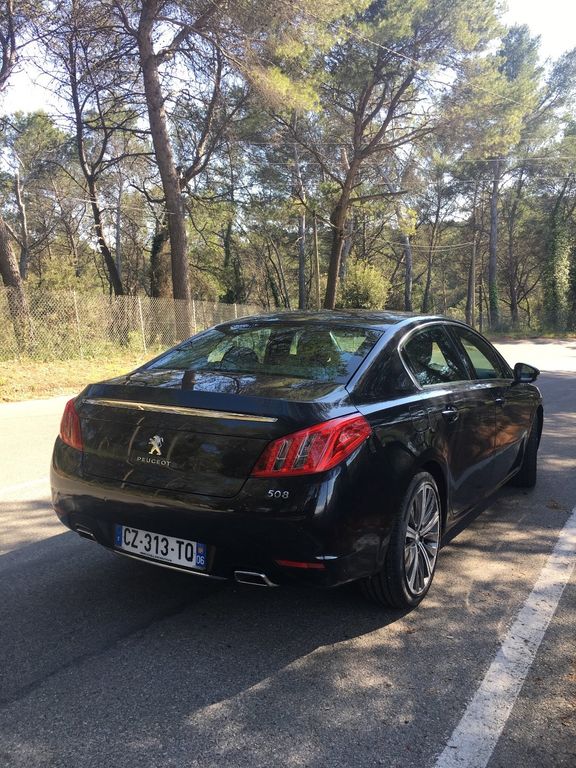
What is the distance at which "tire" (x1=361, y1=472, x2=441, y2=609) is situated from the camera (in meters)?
2.92

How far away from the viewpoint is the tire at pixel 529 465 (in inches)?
202

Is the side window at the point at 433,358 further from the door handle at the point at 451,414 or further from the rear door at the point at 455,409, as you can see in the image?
the door handle at the point at 451,414

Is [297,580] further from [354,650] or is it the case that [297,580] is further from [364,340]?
[364,340]

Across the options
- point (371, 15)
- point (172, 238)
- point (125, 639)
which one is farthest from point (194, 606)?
point (371, 15)

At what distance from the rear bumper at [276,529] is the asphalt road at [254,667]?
369mm

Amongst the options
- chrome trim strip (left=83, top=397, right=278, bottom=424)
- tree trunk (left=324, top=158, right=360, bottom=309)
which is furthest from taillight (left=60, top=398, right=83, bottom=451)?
tree trunk (left=324, top=158, right=360, bottom=309)

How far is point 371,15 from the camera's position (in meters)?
20.6

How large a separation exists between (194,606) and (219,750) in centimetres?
107

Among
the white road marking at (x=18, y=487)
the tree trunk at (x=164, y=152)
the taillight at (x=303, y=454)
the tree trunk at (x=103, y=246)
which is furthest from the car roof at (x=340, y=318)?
the tree trunk at (x=103, y=246)

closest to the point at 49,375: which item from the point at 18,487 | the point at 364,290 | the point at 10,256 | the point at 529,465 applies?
the point at 10,256

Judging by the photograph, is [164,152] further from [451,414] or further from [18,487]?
[451,414]

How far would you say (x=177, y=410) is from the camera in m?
2.80

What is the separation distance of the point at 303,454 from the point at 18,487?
363 centimetres

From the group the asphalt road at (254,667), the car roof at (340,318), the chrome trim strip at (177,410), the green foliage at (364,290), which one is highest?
the green foliage at (364,290)
